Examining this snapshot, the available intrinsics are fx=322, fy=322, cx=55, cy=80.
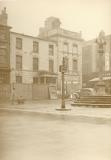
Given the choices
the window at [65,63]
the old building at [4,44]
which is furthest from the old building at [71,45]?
the old building at [4,44]

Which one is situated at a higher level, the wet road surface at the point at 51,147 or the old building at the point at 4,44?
the old building at the point at 4,44

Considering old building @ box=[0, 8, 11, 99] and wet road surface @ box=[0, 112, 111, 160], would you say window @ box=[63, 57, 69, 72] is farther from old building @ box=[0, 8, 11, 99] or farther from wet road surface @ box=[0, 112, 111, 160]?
wet road surface @ box=[0, 112, 111, 160]

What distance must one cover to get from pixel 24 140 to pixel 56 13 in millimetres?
1537

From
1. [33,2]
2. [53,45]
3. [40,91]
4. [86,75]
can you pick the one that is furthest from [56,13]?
[40,91]

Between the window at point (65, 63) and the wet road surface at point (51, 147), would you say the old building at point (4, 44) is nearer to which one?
the wet road surface at point (51, 147)

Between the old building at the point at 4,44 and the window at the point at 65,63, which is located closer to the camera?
the old building at the point at 4,44

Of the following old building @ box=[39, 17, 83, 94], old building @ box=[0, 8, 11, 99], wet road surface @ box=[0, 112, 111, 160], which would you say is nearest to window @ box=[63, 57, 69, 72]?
old building @ box=[39, 17, 83, 94]

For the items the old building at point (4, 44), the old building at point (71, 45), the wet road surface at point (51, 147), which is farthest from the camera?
the old building at point (71, 45)

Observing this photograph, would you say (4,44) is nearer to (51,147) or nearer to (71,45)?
(51,147)

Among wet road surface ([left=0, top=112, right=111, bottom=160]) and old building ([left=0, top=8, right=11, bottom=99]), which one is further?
old building ([left=0, top=8, right=11, bottom=99])

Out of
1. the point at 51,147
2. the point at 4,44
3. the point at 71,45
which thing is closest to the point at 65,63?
the point at 71,45

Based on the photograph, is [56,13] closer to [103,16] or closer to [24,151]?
[103,16]

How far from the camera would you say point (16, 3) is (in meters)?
3.61

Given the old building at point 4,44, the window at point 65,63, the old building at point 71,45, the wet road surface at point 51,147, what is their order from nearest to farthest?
the wet road surface at point 51,147 → the old building at point 4,44 → the old building at point 71,45 → the window at point 65,63
